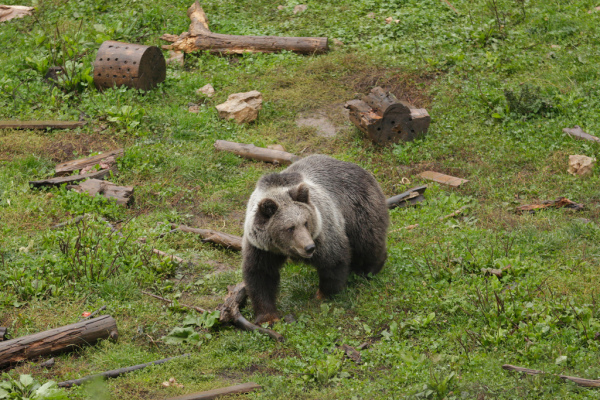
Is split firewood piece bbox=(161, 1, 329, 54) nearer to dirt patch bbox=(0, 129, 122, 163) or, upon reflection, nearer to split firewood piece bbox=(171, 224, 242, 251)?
dirt patch bbox=(0, 129, 122, 163)

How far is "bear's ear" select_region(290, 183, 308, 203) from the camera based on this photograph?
19.8 ft

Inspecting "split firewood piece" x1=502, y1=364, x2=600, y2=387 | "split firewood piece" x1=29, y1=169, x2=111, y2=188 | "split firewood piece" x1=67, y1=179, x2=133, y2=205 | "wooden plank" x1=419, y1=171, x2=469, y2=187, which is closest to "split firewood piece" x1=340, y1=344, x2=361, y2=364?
"split firewood piece" x1=502, y1=364, x2=600, y2=387

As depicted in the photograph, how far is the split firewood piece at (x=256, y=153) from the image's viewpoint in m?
9.69

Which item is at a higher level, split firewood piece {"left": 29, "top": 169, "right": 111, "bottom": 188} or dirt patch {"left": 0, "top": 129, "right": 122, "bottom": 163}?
dirt patch {"left": 0, "top": 129, "right": 122, "bottom": 163}

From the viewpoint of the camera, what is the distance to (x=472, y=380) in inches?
191

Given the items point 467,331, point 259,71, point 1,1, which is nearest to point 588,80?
point 259,71

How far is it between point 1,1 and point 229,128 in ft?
29.4

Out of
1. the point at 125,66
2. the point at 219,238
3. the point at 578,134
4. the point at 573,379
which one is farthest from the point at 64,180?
the point at 578,134

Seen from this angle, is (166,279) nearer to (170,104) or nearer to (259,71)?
(170,104)

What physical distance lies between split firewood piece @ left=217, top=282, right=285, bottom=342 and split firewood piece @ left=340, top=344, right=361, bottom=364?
1.95ft

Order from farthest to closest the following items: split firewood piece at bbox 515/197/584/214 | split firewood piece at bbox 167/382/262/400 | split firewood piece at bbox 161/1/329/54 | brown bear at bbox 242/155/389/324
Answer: split firewood piece at bbox 161/1/329/54 < split firewood piece at bbox 515/197/584/214 < brown bear at bbox 242/155/389/324 < split firewood piece at bbox 167/382/262/400

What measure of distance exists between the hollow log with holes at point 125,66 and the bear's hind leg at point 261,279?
6206 millimetres

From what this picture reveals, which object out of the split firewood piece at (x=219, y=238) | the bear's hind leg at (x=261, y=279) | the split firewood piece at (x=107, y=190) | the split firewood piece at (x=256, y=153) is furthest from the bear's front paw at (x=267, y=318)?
the split firewood piece at (x=256, y=153)

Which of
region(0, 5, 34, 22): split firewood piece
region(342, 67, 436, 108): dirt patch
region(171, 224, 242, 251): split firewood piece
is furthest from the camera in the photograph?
region(0, 5, 34, 22): split firewood piece
